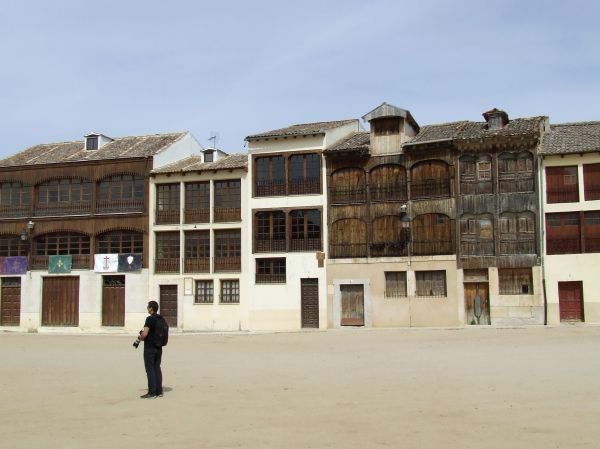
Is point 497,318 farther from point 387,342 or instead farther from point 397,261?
point 387,342

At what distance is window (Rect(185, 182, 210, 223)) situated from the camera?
39188mm

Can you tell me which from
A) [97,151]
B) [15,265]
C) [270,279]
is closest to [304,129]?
[270,279]

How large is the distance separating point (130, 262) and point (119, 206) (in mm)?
3464

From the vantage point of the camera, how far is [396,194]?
35.5m

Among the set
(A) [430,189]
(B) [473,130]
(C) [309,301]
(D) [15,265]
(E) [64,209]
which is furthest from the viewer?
(D) [15,265]

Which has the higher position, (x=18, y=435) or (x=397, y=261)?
(x=397, y=261)

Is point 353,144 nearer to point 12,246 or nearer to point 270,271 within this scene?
point 270,271

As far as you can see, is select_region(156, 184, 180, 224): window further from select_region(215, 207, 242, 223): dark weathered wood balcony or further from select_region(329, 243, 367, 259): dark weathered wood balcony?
select_region(329, 243, 367, 259): dark weathered wood balcony

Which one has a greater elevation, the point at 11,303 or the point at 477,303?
the point at 11,303

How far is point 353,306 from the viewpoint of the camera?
35812mm

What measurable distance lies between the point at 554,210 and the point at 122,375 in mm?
23127

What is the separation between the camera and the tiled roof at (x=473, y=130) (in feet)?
109

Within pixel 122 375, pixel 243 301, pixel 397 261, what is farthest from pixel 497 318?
pixel 122 375

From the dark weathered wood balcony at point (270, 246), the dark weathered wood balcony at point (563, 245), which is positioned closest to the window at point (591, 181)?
the dark weathered wood balcony at point (563, 245)
